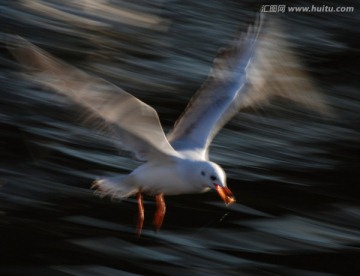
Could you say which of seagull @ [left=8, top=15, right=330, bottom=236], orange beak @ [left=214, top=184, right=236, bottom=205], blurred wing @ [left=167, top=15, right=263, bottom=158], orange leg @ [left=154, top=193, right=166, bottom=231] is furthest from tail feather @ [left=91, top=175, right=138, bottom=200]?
orange beak @ [left=214, top=184, right=236, bottom=205]

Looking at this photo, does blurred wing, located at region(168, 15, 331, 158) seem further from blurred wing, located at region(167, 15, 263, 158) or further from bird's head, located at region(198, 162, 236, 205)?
bird's head, located at region(198, 162, 236, 205)

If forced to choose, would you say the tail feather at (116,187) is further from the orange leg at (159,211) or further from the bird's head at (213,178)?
the bird's head at (213,178)

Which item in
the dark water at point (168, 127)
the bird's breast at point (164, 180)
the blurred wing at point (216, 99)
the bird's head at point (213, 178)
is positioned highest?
the blurred wing at point (216, 99)

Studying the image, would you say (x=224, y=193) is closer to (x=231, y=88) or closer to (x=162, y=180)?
(x=162, y=180)

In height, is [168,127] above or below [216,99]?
below

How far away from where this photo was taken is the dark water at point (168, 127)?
21.9 ft

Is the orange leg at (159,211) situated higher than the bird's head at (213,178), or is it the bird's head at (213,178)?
the bird's head at (213,178)

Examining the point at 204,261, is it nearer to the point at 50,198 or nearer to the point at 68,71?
the point at 50,198

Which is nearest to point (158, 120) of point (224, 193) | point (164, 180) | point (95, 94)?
point (95, 94)

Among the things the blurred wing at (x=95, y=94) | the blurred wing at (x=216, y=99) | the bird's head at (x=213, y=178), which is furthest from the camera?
the blurred wing at (x=216, y=99)

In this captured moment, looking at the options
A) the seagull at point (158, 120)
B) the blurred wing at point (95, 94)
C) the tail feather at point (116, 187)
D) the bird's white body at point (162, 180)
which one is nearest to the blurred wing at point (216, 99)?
the seagull at point (158, 120)

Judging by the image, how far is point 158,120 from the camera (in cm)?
561

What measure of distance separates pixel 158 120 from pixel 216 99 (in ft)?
3.18

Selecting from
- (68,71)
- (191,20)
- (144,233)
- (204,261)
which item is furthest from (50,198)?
(191,20)
